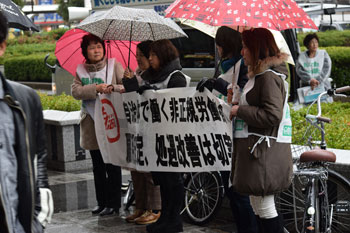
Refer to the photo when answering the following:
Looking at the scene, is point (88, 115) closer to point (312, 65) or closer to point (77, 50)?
point (77, 50)

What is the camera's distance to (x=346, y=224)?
5.62 m

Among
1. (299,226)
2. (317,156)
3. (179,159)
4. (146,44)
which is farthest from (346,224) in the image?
(146,44)

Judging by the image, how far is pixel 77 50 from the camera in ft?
24.1

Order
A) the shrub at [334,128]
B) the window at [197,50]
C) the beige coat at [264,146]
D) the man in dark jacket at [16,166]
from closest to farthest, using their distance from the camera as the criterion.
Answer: the man in dark jacket at [16,166] < the beige coat at [264,146] < the shrub at [334,128] < the window at [197,50]

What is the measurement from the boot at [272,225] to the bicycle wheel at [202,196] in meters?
1.48

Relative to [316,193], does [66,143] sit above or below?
below

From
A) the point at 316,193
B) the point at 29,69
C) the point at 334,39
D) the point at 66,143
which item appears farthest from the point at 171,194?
the point at 29,69

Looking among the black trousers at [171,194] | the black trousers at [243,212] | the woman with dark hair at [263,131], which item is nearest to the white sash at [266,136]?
the woman with dark hair at [263,131]

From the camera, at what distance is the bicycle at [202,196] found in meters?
6.38

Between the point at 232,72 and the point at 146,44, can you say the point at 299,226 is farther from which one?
the point at 146,44

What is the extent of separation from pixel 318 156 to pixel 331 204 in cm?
57

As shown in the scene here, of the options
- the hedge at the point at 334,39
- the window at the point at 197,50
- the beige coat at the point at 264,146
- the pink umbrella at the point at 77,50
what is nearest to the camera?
the beige coat at the point at 264,146

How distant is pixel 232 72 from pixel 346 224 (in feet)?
5.18

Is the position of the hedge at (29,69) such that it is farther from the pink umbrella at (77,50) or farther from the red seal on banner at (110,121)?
the red seal on banner at (110,121)
